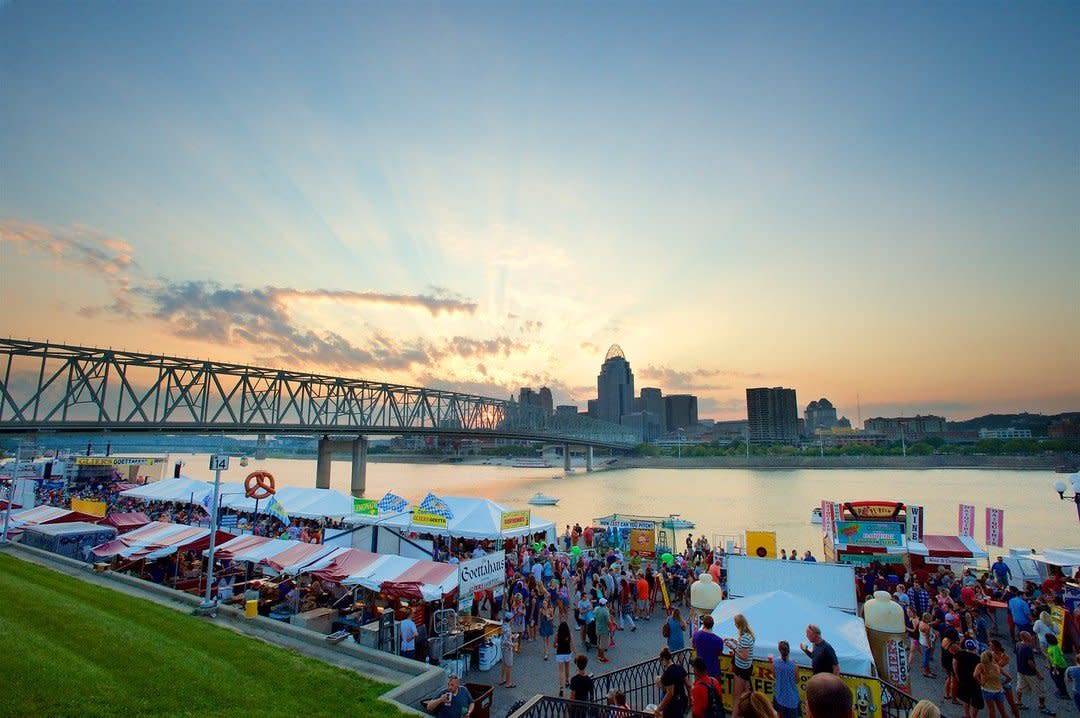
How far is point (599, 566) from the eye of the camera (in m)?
21.7

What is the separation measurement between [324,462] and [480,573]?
231 ft

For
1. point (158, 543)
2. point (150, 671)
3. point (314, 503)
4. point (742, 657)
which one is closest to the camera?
point (742, 657)

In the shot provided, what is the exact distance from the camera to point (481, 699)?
31.3ft

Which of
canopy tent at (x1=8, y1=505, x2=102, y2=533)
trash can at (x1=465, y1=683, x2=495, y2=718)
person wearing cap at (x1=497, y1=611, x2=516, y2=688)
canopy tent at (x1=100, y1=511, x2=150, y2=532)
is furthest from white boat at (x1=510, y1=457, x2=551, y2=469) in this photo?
trash can at (x1=465, y1=683, x2=495, y2=718)

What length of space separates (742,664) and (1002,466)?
537 ft

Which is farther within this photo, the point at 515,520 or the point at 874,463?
the point at 874,463

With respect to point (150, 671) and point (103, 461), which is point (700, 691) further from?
point (103, 461)

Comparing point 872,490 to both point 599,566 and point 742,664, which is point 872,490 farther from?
point 742,664

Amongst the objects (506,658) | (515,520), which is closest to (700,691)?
(506,658)

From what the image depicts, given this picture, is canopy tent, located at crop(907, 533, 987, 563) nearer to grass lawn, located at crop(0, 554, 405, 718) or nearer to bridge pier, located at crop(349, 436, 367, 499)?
grass lawn, located at crop(0, 554, 405, 718)

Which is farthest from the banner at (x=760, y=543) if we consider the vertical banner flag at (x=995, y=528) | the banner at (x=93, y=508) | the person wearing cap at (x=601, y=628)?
the banner at (x=93, y=508)

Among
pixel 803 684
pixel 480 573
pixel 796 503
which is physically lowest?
pixel 796 503

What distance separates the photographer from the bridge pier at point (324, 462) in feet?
250

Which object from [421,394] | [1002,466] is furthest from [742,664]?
[1002,466]
